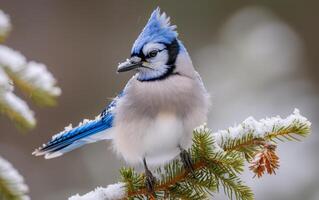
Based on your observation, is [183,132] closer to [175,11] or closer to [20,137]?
[20,137]

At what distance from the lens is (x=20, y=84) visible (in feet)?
3.86

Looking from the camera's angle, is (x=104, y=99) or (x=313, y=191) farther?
(x=104, y=99)

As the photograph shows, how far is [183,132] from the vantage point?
2.10m

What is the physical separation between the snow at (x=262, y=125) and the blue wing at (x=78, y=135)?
2.14ft

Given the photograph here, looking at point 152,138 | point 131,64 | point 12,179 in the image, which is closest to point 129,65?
point 131,64

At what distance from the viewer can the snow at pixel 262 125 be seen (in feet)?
5.54

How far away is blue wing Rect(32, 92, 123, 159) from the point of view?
2.21 meters

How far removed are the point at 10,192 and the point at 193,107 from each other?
1117mm

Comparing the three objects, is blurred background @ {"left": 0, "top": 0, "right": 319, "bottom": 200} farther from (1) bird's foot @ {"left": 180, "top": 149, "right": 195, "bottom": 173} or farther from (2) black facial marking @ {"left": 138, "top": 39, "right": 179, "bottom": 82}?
(1) bird's foot @ {"left": 180, "top": 149, "right": 195, "bottom": 173}

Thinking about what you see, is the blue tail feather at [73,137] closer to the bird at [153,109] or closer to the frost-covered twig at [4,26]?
the bird at [153,109]

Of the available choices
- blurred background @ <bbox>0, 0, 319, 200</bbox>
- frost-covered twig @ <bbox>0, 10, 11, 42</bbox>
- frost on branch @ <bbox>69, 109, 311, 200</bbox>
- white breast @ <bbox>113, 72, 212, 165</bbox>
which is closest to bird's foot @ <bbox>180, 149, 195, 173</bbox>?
frost on branch @ <bbox>69, 109, 311, 200</bbox>

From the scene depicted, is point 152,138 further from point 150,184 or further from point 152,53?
point 150,184

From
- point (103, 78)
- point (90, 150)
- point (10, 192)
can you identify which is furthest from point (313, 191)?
point (10, 192)

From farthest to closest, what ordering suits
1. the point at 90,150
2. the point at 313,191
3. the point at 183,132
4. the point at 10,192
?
the point at 90,150, the point at 313,191, the point at 183,132, the point at 10,192
